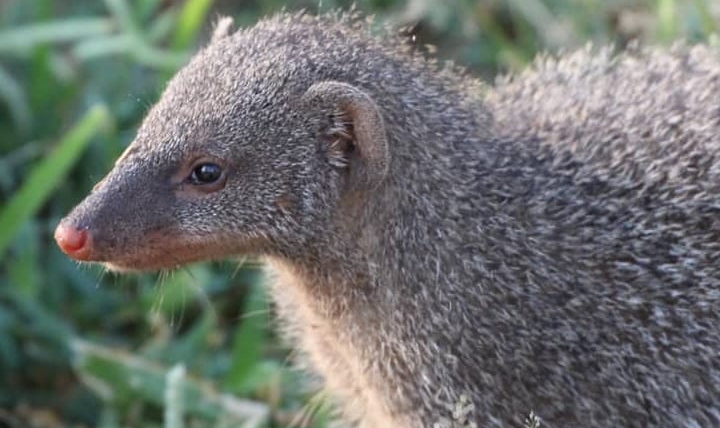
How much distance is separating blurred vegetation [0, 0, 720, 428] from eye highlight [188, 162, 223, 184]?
1.94ft

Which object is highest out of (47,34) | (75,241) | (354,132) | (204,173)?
(47,34)

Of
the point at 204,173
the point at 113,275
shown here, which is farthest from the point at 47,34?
the point at 204,173

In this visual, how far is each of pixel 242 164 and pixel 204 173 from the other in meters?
→ 0.07

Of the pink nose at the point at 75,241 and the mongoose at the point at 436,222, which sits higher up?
the mongoose at the point at 436,222

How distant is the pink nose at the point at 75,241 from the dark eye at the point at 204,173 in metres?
0.22

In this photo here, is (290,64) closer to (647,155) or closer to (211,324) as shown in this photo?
(647,155)

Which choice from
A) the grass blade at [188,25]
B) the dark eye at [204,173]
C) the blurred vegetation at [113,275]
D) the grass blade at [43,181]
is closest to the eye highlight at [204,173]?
the dark eye at [204,173]

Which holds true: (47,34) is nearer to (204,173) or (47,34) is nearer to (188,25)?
(188,25)

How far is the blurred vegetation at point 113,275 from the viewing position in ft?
11.2

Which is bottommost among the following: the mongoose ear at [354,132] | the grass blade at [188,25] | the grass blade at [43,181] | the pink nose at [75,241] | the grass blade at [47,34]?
Answer: the pink nose at [75,241]

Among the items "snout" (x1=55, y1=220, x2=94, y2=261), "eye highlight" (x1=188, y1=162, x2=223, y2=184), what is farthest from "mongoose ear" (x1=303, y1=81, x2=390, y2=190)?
"snout" (x1=55, y1=220, x2=94, y2=261)

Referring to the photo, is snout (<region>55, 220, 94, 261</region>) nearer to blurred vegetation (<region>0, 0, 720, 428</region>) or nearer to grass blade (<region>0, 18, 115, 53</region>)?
blurred vegetation (<region>0, 0, 720, 428</region>)

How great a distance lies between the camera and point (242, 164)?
104 inches

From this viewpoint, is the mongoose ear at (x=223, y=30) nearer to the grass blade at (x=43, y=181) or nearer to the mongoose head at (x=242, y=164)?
the mongoose head at (x=242, y=164)
